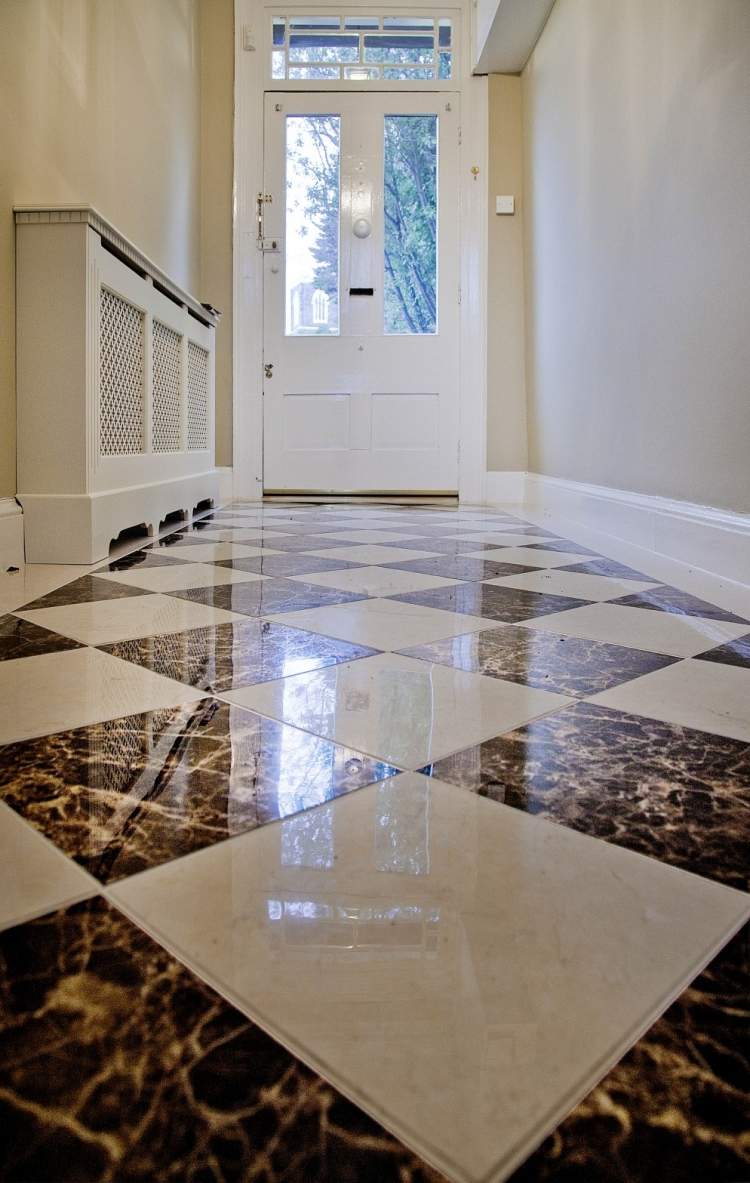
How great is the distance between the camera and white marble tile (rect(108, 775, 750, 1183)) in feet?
1.26

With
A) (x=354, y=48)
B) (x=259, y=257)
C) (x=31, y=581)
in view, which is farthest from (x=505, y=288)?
(x=31, y=581)

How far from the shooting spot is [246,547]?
7.95 feet

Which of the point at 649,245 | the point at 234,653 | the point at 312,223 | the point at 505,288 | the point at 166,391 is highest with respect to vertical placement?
the point at 312,223

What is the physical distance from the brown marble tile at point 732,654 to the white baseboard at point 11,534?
1437 mm

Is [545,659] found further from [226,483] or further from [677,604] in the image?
[226,483]

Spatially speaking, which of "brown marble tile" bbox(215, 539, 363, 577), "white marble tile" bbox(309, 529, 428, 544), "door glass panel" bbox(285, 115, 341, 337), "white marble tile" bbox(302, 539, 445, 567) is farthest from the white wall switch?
"brown marble tile" bbox(215, 539, 363, 577)

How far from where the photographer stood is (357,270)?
440 centimetres

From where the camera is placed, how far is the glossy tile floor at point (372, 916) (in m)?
0.36

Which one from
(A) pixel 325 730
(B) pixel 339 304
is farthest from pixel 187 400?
(A) pixel 325 730

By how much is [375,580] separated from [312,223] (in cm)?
319

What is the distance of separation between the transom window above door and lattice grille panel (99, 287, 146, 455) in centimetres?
268

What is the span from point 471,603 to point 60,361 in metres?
1.12

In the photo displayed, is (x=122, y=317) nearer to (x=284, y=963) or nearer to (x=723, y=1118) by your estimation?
(x=284, y=963)

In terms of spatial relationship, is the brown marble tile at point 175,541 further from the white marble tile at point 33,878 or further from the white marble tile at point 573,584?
the white marble tile at point 33,878
